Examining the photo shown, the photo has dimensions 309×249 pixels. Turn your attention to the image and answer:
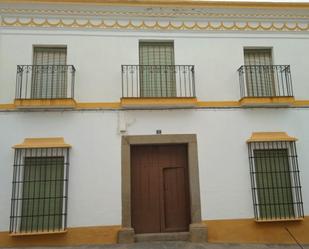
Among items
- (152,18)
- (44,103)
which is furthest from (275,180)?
(44,103)

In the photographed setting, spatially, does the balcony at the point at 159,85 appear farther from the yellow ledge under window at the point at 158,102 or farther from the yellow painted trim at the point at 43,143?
the yellow painted trim at the point at 43,143

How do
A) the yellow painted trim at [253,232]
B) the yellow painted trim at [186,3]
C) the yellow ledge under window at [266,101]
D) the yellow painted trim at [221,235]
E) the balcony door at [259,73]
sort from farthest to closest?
the balcony door at [259,73]
the yellow painted trim at [186,3]
the yellow ledge under window at [266,101]
the yellow painted trim at [253,232]
the yellow painted trim at [221,235]

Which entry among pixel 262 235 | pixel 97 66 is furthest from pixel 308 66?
pixel 97 66

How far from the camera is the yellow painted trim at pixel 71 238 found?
6422 millimetres

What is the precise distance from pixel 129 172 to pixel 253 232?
3.06m

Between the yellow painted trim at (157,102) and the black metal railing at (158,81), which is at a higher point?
the black metal railing at (158,81)

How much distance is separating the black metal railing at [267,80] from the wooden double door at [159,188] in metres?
2.24

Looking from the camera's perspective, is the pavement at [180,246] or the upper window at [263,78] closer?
the pavement at [180,246]

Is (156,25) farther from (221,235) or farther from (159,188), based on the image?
(221,235)

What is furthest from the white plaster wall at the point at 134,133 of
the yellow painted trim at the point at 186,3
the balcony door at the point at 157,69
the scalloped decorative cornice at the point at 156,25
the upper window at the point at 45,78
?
the yellow painted trim at the point at 186,3

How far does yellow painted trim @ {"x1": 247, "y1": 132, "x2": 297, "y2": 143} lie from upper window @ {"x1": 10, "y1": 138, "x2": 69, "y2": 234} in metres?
4.23

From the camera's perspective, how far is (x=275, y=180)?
7180 mm

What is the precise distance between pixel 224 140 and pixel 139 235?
2867mm

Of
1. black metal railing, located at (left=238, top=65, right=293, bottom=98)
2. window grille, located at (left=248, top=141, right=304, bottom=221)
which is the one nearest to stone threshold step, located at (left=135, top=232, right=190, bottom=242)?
window grille, located at (left=248, top=141, right=304, bottom=221)
